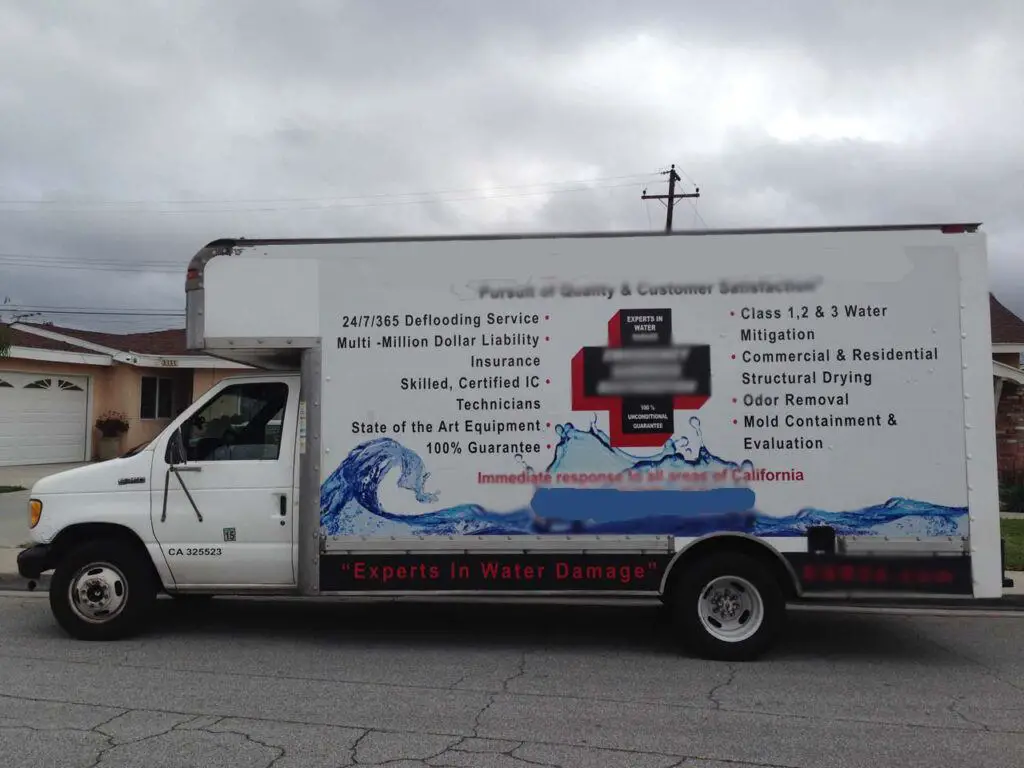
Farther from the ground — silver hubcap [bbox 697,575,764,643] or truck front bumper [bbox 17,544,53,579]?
truck front bumper [bbox 17,544,53,579]

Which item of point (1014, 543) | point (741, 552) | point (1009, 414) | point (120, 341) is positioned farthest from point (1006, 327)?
point (120, 341)

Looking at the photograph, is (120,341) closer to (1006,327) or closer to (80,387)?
(80,387)

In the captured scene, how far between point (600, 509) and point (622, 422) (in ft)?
2.17

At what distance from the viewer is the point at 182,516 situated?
6.72 meters

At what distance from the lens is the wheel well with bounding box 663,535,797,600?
6.36m

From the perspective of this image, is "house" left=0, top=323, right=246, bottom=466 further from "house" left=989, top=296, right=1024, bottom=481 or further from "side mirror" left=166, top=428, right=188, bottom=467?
"house" left=989, top=296, right=1024, bottom=481

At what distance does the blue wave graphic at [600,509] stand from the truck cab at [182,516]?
0.56 meters

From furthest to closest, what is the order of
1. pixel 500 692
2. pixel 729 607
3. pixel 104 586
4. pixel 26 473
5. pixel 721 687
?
pixel 26 473 → pixel 104 586 → pixel 729 607 → pixel 721 687 → pixel 500 692

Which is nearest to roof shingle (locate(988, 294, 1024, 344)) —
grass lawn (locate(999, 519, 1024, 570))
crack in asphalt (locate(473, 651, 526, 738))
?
A: grass lawn (locate(999, 519, 1024, 570))

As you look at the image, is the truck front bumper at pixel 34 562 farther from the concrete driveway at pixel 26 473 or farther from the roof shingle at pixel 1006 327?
the roof shingle at pixel 1006 327

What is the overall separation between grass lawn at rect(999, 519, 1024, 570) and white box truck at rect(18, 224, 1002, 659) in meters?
4.48

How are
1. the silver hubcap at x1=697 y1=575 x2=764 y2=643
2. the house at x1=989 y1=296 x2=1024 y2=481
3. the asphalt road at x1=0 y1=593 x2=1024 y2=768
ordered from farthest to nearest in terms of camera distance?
the house at x1=989 y1=296 x2=1024 y2=481
the silver hubcap at x1=697 y1=575 x2=764 y2=643
the asphalt road at x1=0 y1=593 x2=1024 y2=768

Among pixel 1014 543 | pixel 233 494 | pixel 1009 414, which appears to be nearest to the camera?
pixel 233 494

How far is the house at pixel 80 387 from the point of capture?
2069cm
